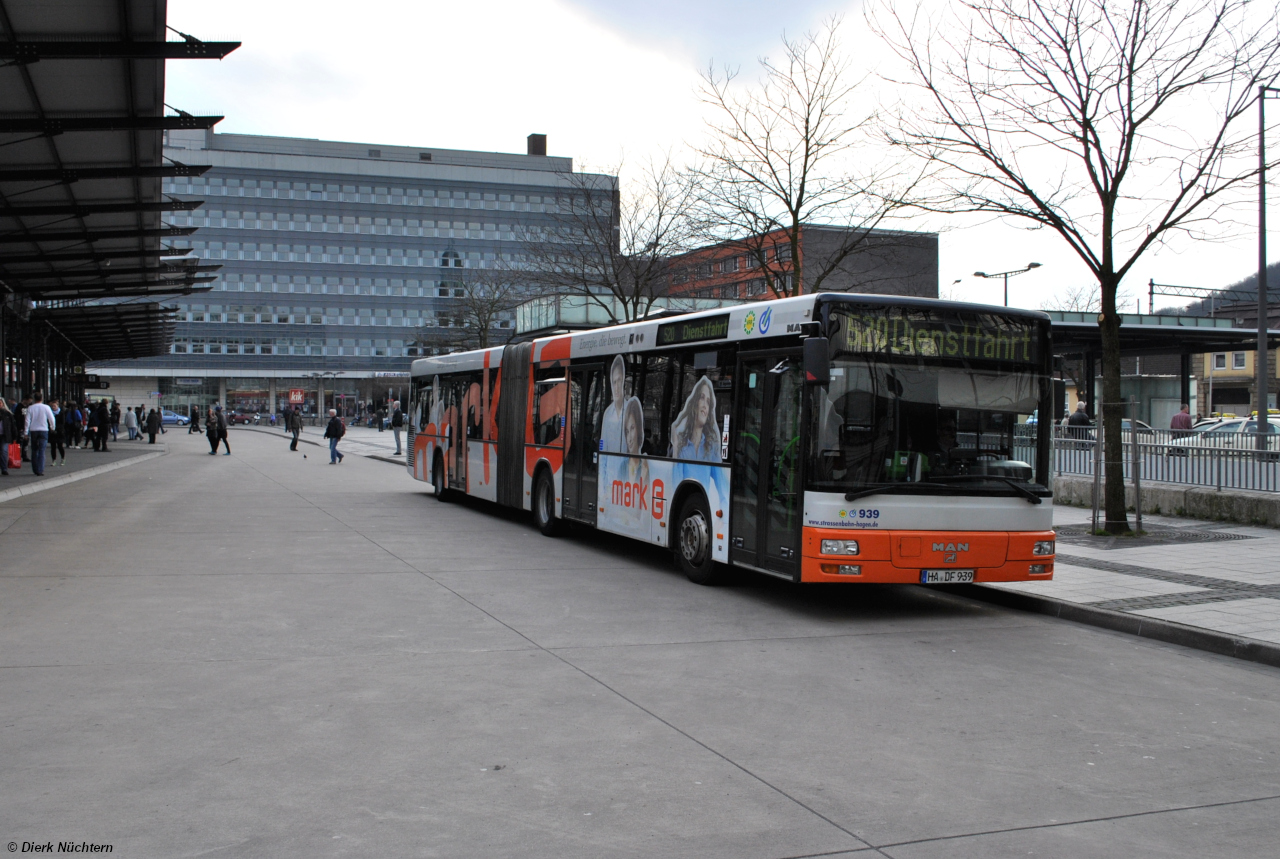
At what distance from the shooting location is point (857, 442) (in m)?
9.41

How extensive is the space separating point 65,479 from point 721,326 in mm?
21031

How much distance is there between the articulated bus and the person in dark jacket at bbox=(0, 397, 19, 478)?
64.3 feet

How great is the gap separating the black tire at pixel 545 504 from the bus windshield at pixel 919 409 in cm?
680

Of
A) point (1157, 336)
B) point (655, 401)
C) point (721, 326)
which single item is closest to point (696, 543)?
point (655, 401)

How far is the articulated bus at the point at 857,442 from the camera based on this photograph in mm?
9398

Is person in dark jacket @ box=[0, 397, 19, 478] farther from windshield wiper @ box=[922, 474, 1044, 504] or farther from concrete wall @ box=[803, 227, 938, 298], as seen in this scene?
windshield wiper @ box=[922, 474, 1044, 504]

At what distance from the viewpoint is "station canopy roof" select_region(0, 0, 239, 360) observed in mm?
12797

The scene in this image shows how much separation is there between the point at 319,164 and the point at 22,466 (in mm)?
78595

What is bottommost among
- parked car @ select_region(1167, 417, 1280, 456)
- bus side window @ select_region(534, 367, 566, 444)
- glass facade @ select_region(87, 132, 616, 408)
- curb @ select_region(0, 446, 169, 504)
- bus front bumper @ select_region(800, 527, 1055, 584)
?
curb @ select_region(0, 446, 169, 504)

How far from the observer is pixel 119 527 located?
622 inches

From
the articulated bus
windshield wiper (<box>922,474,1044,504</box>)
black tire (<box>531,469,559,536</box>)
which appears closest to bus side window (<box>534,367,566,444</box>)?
black tire (<box>531,469,559,536</box>)

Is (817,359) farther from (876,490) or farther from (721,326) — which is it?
(721,326)

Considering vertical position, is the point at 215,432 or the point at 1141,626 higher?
the point at 215,432

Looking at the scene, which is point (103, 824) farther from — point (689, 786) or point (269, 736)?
point (689, 786)
